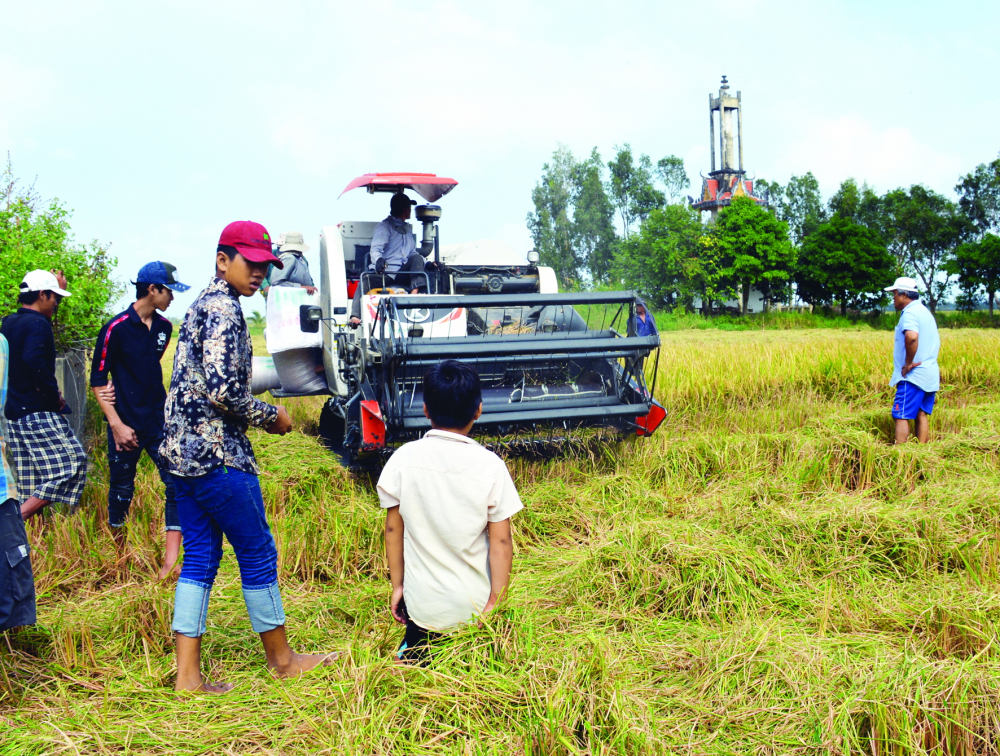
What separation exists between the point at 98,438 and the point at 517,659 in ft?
19.3

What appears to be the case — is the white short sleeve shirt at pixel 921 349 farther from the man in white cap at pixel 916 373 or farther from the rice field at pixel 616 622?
the rice field at pixel 616 622

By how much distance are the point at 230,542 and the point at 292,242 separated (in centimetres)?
498

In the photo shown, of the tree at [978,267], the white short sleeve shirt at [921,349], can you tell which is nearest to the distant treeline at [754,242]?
the tree at [978,267]

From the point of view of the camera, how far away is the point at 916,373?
6.77 m

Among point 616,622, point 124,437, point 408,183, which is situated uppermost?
point 408,183

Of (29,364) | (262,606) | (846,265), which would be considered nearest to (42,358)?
(29,364)

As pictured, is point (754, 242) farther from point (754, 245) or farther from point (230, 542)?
point (230, 542)

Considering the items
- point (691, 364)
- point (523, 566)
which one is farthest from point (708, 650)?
point (691, 364)

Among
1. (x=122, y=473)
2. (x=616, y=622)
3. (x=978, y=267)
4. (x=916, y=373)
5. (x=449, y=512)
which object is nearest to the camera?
(x=449, y=512)

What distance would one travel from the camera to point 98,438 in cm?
709

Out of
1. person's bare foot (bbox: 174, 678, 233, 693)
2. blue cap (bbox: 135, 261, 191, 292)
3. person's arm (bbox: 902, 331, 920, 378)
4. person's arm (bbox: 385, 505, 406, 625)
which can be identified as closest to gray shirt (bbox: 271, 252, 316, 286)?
blue cap (bbox: 135, 261, 191, 292)

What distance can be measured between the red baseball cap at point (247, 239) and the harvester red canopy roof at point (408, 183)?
428cm

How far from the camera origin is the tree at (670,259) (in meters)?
46.7

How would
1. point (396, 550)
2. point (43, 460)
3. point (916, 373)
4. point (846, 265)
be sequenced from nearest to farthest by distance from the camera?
1. point (396, 550)
2. point (43, 460)
3. point (916, 373)
4. point (846, 265)
